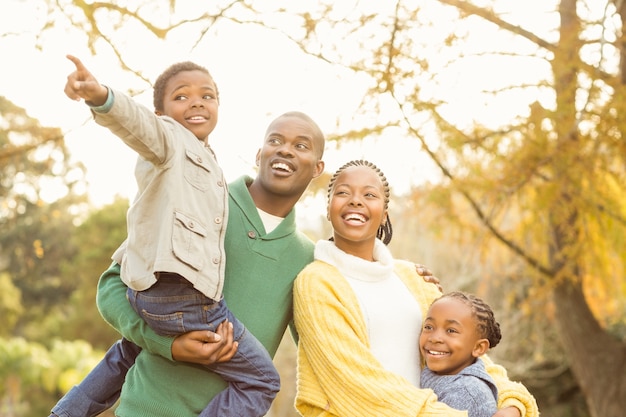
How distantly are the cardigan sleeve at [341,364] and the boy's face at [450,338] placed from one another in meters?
0.16

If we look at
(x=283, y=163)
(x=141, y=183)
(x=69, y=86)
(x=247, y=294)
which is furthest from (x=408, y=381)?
(x=69, y=86)

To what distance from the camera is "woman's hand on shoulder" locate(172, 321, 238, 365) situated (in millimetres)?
2361

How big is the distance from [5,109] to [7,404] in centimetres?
1006

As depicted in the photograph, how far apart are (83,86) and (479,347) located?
1575 mm

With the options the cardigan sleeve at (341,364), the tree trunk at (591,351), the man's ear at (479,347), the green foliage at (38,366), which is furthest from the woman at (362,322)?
the green foliage at (38,366)

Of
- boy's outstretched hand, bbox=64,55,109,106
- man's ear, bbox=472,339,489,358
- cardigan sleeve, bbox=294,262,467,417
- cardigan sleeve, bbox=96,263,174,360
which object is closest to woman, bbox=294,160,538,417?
cardigan sleeve, bbox=294,262,467,417

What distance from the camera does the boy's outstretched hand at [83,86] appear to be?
2033 mm

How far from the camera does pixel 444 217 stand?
20.4 ft

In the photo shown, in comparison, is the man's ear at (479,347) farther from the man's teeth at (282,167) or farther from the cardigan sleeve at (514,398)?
the man's teeth at (282,167)

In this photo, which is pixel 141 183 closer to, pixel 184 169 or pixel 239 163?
pixel 184 169

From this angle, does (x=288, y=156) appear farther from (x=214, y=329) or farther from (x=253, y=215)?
(x=214, y=329)

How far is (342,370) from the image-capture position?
2486 mm

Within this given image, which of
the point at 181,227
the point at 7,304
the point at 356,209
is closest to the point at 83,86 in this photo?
the point at 181,227

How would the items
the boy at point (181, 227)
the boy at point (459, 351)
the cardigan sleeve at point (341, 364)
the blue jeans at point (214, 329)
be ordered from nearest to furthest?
the boy at point (181, 227) → the blue jeans at point (214, 329) → the cardigan sleeve at point (341, 364) → the boy at point (459, 351)
